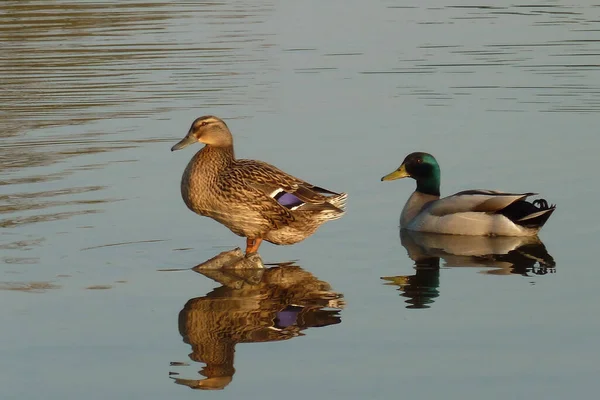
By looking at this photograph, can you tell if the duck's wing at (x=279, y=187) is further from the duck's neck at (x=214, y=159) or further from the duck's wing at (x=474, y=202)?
the duck's wing at (x=474, y=202)

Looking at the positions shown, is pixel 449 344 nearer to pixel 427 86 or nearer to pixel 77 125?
pixel 77 125

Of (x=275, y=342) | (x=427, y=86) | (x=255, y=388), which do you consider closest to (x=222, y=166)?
(x=275, y=342)

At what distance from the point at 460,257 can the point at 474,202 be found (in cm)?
113

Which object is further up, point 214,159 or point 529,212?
point 214,159

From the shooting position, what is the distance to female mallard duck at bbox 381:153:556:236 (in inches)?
476

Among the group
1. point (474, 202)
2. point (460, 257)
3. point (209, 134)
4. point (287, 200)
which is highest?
point (209, 134)

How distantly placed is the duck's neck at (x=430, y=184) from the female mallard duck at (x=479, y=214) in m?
0.45

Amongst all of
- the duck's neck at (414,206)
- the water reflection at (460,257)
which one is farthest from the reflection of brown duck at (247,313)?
the duck's neck at (414,206)

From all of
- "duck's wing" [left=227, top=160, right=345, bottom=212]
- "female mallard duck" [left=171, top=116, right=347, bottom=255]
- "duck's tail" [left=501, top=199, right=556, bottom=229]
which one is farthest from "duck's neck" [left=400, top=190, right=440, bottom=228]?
"duck's wing" [left=227, top=160, right=345, bottom=212]

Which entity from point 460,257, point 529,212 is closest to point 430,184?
point 529,212

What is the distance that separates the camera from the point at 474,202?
12336mm

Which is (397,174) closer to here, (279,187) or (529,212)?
(529,212)

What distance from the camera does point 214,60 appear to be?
74.0 feet

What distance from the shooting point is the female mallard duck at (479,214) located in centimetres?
1208
